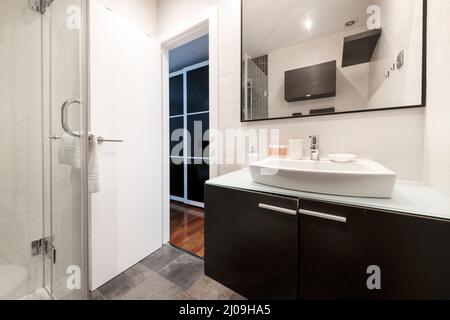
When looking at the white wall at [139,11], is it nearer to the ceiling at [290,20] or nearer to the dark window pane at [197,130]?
the ceiling at [290,20]

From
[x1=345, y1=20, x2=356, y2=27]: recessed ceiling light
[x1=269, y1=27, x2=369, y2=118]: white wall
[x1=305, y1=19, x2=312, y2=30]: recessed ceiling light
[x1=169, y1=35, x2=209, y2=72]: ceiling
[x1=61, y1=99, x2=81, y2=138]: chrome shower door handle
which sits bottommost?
[x1=61, y1=99, x2=81, y2=138]: chrome shower door handle

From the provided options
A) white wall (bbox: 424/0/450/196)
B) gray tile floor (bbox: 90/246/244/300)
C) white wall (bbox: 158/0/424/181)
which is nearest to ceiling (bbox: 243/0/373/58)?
white wall (bbox: 158/0/424/181)

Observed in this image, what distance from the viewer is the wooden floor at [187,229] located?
1744mm

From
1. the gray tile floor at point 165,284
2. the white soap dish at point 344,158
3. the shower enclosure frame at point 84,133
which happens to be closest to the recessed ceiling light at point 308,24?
the white soap dish at point 344,158

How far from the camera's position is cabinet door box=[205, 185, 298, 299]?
2.37 ft

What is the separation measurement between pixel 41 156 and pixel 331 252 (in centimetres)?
164

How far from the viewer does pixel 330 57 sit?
41.1 inches

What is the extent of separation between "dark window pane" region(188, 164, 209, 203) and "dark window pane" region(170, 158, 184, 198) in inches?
6.1

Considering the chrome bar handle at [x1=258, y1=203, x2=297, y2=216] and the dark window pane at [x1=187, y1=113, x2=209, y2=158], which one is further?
the dark window pane at [x1=187, y1=113, x2=209, y2=158]

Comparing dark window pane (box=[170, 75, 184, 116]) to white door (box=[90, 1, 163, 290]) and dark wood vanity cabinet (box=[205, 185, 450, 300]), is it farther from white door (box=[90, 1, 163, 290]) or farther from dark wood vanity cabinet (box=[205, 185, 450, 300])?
dark wood vanity cabinet (box=[205, 185, 450, 300])

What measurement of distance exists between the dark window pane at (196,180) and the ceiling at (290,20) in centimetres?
182

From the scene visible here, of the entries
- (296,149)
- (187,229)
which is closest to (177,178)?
(187,229)
